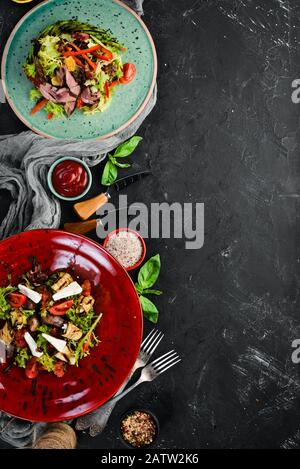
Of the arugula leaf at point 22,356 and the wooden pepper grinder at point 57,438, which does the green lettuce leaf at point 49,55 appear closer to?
the arugula leaf at point 22,356

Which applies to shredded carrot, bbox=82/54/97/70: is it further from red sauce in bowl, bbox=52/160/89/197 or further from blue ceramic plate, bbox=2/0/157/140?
red sauce in bowl, bbox=52/160/89/197

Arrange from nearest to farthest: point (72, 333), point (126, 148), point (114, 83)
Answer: point (72, 333)
point (114, 83)
point (126, 148)

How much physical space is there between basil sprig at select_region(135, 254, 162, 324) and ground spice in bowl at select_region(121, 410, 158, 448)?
0.57 metres

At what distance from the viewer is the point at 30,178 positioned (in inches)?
123

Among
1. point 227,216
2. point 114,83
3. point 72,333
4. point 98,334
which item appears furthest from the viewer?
point 227,216

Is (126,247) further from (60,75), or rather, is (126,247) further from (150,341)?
(60,75)

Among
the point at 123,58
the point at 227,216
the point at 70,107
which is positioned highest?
the point at 123,58

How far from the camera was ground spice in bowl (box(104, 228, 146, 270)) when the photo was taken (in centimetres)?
314

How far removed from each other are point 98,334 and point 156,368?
0.52 m

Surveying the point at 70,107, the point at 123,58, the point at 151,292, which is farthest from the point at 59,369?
the point at 123,58

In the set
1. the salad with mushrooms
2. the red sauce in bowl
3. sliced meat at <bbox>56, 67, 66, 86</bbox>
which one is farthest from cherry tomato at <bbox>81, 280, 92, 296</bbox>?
sliced meat at <bbox>56, 67, 66, 86</bbox>

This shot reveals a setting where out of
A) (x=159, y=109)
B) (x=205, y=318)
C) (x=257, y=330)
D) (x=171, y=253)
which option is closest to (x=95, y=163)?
(x=159, y=109)

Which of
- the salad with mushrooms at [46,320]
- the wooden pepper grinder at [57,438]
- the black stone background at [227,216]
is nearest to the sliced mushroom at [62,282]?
the salad with mushrooms at [46,320]

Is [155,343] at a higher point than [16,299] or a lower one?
lower
